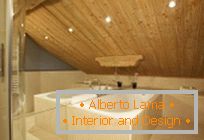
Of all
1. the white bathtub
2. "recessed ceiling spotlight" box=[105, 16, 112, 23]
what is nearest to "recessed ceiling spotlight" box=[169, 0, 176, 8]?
"recessed ceiling spotlight" box=[105, 16, 112, 23]

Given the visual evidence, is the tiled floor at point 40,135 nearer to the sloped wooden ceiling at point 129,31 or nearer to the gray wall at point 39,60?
the gray wall at point 39,60

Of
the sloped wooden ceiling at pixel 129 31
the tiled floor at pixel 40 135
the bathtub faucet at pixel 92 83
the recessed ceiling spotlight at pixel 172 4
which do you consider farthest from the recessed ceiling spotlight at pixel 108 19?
the tiled floor at pixel 40 135

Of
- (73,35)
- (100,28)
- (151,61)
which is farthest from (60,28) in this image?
(151,61)

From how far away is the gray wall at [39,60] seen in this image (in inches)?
49.5

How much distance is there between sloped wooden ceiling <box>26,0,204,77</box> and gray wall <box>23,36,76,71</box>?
108 millimetres

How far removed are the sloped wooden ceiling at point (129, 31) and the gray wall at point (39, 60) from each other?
0.35ft

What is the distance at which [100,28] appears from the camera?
2328 millimetres

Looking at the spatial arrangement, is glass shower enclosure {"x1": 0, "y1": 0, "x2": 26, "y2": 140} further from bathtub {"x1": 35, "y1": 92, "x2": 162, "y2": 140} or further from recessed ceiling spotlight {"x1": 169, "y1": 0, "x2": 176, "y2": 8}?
recessed ceiling spotlight {"x1": 169, "y1": 0, "x2": 176, "y2": 8}

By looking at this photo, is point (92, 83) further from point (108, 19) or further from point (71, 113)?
point (108, 19)

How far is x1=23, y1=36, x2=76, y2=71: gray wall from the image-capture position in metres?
1.26

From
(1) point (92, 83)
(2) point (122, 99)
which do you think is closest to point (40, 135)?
(1) point (92, 83)

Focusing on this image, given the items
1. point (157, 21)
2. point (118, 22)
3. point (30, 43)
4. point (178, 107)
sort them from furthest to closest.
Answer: point (178, 107) → point (118, 22) → point (157, 21) → point (30, 43)

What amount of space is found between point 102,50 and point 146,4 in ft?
4.16

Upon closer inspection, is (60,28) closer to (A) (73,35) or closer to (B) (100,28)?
(A) (73,35)
